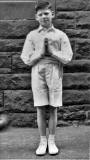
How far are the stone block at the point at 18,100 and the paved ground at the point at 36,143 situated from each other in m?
0.33

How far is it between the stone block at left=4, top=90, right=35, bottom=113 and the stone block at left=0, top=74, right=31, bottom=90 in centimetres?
8

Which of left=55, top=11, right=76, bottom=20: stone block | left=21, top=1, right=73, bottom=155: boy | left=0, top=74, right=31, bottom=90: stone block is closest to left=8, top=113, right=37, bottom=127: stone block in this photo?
left=0, top=74, right=31, bottom=90: stone block

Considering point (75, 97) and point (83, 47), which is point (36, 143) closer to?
point (75, 97)

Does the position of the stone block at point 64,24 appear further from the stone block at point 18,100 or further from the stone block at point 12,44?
the stone block at point 18,100

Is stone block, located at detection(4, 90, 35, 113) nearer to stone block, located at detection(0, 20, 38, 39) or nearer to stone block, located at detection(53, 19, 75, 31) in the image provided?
stone block, located at detection(0, 20, 38, 39)

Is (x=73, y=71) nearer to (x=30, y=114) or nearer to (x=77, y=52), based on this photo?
(x=77, y=52)

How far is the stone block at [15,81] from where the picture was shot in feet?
17.6

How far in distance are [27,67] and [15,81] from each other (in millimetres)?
291

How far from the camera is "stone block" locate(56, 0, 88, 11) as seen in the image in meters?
5.29

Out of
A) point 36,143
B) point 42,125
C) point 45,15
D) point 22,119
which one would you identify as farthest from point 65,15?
point 36,143

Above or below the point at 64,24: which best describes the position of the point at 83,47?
below

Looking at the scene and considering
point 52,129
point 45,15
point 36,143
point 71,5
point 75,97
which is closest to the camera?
point 45,15

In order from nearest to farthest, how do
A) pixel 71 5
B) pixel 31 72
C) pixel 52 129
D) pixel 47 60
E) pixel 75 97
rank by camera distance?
pixel 47 60 → pixel 52 129 → pixel 31 72 → pixel 71 5 → pixel 75 97

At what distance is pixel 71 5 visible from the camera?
5293 mm
